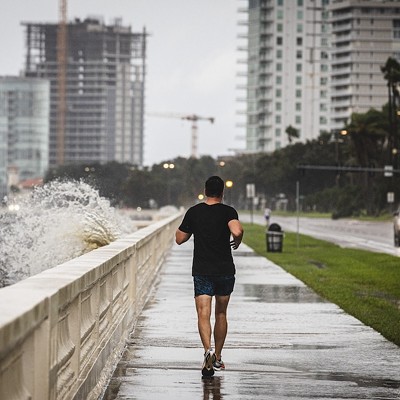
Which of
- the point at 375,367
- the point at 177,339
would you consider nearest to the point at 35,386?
the point at 375,367

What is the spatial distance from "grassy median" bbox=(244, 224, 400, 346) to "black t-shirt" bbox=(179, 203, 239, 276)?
428 cm

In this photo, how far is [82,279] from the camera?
1000cm

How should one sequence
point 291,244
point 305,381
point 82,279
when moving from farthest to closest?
1. point 291,244
2. point 305,381
3. point 82,279

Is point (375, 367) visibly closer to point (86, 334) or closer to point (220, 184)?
point (220, 184)

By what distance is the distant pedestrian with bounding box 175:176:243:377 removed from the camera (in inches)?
475

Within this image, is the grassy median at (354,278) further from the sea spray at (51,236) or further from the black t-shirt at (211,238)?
the sea spray at (51,236)

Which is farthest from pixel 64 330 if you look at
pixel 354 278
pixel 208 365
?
pixel 354 278

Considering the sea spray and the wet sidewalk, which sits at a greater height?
the sea spray

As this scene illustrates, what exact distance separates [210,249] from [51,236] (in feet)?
45.3

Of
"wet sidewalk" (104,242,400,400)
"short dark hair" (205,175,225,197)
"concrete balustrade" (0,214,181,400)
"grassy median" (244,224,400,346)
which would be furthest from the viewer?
"grassy median" (244,224,400,346)

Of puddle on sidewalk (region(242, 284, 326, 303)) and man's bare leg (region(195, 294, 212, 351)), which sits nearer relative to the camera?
man's bare leg (region(195, 294, 212, 351))

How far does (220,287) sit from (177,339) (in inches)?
129

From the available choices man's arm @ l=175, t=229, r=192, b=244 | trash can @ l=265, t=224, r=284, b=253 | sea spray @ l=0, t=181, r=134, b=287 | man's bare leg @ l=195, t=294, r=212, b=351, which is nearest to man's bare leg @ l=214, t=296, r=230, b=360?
man's bare leg @ l=195, t=294, r=212, b=351

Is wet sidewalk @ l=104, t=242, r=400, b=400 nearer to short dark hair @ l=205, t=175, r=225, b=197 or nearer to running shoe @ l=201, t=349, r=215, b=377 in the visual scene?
running shoe @ l=201, t=349, r=215, b=377
